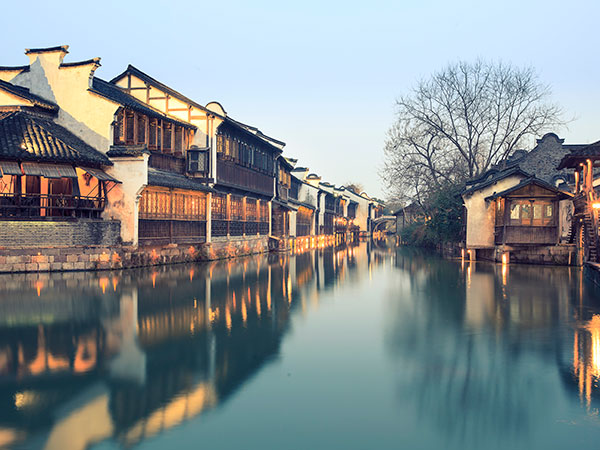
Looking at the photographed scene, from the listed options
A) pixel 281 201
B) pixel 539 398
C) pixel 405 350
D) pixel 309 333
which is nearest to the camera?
pixel 539 398

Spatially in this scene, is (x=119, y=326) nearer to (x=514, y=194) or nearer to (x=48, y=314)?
(x=48, y=314)

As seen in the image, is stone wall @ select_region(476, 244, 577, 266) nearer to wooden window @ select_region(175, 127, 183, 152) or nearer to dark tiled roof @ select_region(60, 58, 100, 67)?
wooden window @ select_region(175, 127, 183, 152)

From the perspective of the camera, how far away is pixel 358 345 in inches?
451

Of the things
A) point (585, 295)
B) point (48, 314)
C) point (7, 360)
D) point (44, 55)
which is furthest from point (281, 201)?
point (7, 360)

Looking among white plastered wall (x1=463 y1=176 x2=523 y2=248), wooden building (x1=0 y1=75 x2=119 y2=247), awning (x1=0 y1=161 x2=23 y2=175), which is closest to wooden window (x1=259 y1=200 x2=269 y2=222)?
white plastered wall (x1=463 y1=176 x2=523 y2=248)

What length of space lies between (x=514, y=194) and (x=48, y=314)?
94.1 ft

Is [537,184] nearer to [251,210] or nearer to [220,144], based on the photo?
[220,144]

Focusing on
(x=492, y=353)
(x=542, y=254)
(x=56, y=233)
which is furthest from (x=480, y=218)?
(x=492, y=353)

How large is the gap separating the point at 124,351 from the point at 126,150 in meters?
18.5

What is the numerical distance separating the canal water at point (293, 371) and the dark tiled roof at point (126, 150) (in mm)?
10010

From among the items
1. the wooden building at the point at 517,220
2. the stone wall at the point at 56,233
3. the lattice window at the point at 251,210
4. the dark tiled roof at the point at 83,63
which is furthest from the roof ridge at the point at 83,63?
the wooden building at the point at 517,220

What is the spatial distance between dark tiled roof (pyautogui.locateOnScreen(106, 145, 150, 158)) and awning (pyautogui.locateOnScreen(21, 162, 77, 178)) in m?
2.49

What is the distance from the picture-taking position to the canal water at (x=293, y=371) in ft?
21.5

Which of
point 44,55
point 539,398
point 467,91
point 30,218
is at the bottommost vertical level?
point 539,398
